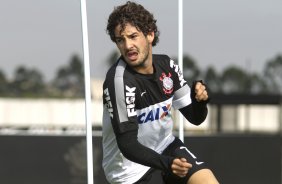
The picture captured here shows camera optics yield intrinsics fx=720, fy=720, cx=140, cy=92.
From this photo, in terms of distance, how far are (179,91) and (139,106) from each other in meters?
0.38

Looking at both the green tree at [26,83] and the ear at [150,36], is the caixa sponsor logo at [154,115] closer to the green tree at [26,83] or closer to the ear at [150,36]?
the ear at [150,36]

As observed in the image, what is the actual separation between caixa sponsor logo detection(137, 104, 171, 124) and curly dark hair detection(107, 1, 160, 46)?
45 centimetres

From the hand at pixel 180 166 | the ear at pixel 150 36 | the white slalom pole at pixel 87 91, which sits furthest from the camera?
the white slalom pole at pixel 87 91

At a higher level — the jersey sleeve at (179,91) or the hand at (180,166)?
the jersey sleeve at (179,91)

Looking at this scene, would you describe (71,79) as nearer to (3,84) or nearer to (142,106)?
(3,84)

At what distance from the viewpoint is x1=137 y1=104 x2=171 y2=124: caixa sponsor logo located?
4.25m

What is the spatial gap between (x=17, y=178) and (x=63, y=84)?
42.7 feet

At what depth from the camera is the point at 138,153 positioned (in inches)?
157

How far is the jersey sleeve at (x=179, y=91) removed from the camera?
444 centimetres

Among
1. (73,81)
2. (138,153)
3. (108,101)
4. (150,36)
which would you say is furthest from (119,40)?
(73,81)

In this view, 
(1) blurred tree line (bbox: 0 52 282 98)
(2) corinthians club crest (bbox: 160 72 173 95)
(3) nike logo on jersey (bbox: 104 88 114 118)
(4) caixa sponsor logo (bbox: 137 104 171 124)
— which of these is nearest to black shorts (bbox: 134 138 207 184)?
(4) caixa sponsor logo (bbox: 137 104 171 124)

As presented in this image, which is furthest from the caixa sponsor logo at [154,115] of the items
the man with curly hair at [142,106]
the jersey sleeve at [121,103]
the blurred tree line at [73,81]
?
the blurred tree line at [73,81]

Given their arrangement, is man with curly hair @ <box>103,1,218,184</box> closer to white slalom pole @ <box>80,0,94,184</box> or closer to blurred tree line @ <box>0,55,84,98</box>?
white slalom pole @ <box>80,0,94,184</box>

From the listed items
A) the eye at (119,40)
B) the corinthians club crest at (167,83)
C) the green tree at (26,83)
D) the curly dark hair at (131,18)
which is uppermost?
the curly dark hair at (131,18)
